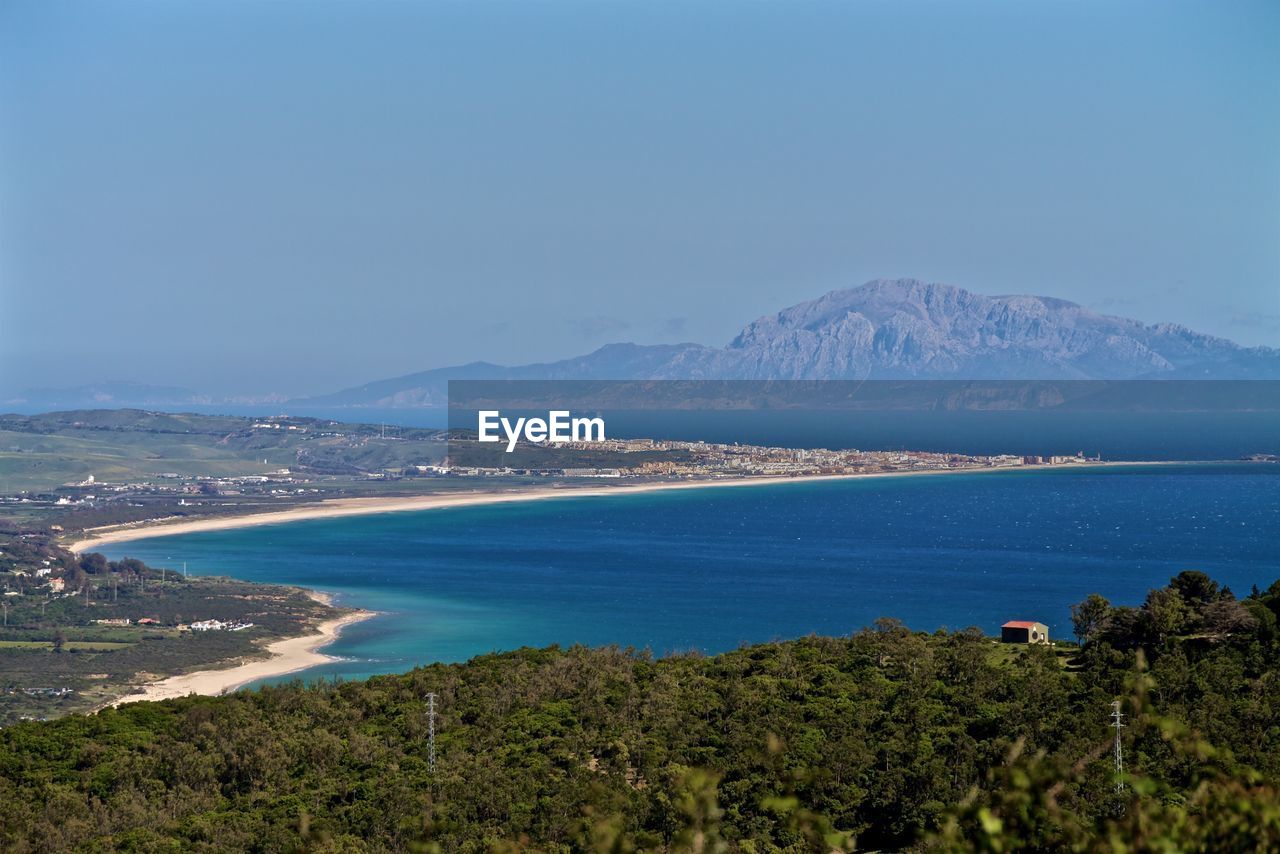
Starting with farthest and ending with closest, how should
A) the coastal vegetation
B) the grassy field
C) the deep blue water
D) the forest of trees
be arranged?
the grassy field → the deep blue water → the coastal vegetation → the forest of trees

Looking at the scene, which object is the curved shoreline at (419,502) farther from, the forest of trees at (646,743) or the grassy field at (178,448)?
the forest of trees at (646,743)

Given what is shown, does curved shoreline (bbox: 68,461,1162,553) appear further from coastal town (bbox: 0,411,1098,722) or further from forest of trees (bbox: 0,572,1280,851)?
forest of trees (bbox: 0,572,1280,851)

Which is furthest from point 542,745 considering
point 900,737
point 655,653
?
point 655,653

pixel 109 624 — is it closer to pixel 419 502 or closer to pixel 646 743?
pixel 646 743

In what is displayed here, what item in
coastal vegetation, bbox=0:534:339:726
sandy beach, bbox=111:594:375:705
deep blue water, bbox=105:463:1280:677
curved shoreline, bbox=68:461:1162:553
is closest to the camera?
sandy beach, bbox=111:594:375:705

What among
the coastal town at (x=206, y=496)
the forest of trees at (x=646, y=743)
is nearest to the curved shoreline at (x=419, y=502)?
the coastal town at (x=206, y=496)

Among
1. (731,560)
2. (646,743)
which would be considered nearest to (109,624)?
(731,560)

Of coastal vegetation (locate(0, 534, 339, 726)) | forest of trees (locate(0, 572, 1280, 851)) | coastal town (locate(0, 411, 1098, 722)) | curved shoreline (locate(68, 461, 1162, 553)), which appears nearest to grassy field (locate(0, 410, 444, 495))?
coastal town (locate(0, 411, 1098, 722))
